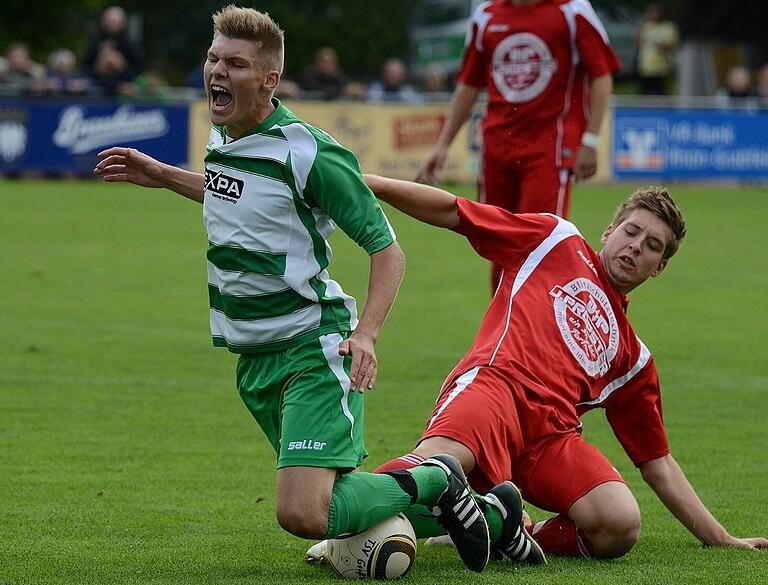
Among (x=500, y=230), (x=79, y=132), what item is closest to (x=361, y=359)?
(x=500, y=230)

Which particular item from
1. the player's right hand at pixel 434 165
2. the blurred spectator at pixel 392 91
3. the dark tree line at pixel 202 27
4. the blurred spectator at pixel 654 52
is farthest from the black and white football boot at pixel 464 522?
the dark tree line at pixel 202 27

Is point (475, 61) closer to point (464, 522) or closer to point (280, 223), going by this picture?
point (280, 223)

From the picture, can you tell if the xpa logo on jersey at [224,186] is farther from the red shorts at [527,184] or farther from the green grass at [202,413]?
the red shorts at [527,184]

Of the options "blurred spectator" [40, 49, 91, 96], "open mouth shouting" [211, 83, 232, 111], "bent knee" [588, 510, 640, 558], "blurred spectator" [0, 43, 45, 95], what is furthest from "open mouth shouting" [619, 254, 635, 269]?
"blurred spectator" [0, 43, 45, 95]

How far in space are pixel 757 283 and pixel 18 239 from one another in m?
7.44

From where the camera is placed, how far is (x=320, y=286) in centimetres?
515

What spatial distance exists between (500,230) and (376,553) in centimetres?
137

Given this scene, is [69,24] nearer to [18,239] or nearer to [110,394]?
[18,239]

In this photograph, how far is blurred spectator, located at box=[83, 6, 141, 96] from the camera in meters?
22.9

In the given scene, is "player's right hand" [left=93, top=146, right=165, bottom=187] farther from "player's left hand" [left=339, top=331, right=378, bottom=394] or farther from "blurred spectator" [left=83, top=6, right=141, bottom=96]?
"blurred spectator" [left=83, top=6, right=141, bottom=96]

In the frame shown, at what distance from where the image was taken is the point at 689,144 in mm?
25609

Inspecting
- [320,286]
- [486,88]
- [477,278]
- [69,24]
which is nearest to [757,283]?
[477,278]

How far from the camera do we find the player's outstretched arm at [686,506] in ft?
18.4

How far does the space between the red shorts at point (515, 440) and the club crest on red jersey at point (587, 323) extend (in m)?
0.26
